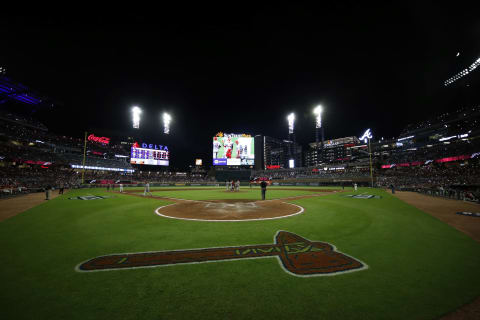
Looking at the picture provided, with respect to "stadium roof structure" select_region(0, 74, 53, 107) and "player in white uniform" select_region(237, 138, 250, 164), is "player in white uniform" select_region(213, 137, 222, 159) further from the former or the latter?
"stadium roof structure" select_region(0, 74, 53, 107)

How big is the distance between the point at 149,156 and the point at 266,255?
3040 inches

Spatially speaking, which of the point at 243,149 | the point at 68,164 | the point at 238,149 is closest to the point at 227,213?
the point at 238,149

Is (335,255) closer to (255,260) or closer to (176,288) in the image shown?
(255,260)

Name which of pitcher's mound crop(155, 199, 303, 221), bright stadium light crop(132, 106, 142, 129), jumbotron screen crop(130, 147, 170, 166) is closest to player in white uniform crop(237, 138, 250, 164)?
bright stadium light crop(132, 106, 142, 129)

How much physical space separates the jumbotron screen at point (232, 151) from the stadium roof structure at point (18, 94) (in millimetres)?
45459

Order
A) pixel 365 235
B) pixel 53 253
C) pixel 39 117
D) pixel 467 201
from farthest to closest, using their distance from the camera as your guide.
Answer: pixel 39 117, pixel 467 201, pixel 365 235, pixel 53 253

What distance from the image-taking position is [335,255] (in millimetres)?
4828

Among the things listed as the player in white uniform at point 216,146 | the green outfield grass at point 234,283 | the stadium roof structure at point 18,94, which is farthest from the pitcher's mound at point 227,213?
the player in white uniform at point 216,146

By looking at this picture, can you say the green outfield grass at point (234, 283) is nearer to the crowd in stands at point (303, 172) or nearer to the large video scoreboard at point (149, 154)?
the crowd in stands at point (303, 172)

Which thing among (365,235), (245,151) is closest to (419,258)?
(365,235)

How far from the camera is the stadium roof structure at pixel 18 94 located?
38.2 m

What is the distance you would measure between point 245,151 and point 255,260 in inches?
2446

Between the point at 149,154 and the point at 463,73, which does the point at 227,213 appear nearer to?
the point at 463,73

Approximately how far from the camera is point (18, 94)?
4225 cm
